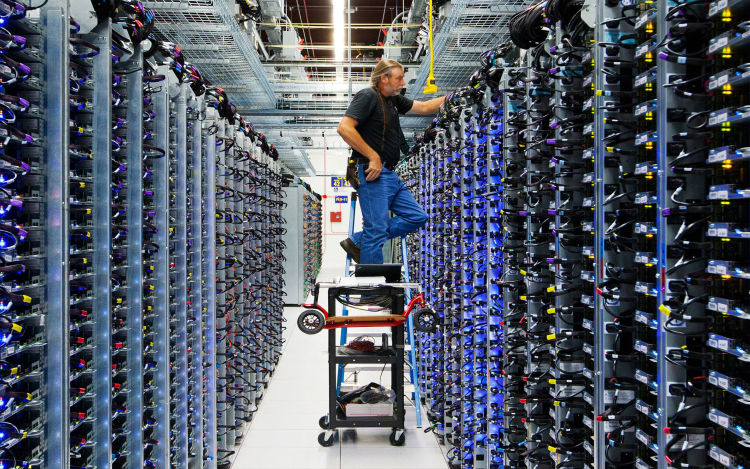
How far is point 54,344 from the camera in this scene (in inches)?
77.0

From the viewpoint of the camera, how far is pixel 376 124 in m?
4.05

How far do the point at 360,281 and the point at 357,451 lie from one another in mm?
1549

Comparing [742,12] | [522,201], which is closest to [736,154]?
[742,12]

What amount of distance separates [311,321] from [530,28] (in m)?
2.37

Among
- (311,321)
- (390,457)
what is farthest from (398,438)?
(311,321)

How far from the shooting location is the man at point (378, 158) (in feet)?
12.8

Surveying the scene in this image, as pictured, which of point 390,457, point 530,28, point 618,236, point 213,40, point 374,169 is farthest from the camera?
point 213,40

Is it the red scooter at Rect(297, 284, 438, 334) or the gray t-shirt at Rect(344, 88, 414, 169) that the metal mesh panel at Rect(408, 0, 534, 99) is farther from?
the red scooter at Rect(297, 284, 438, 334)

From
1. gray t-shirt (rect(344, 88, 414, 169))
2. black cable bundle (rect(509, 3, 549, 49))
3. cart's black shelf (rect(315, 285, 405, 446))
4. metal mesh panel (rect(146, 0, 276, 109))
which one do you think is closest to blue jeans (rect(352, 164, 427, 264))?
gray t-shirt (rect(344, 88, 414, 169))

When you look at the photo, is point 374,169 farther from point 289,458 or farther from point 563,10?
point 289,458

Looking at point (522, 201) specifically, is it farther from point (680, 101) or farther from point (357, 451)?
point (357, 451)

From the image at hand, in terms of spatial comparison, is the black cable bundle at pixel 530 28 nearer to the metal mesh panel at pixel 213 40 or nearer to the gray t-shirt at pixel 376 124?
the gray t-shirt at pixel 376 124

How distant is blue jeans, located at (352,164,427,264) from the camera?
4031 mm

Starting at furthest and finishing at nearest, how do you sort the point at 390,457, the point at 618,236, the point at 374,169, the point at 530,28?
1. the point at 390,457
2. the point at 374,169
3. the point at 530,28
4. the point at 618,236
